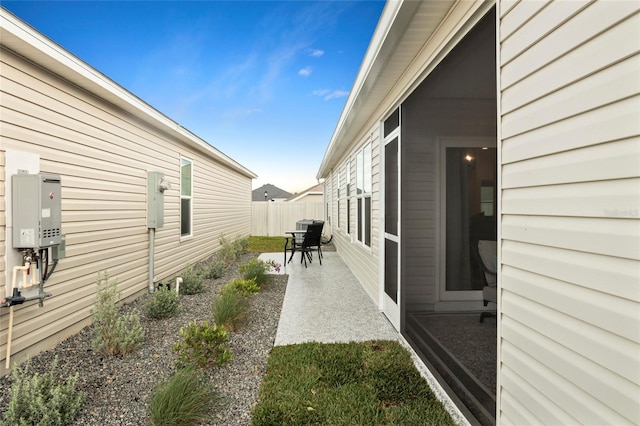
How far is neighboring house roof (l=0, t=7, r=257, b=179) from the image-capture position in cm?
247

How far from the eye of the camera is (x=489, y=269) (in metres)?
3.52

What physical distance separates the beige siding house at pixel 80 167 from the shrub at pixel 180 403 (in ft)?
5.49

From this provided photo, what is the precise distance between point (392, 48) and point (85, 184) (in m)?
3.51

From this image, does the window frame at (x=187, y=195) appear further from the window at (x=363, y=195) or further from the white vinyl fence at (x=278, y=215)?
the white vinyl fence at (x=278, y=215)

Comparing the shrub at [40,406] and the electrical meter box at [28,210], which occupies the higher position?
the electrical meter box at [28,210]

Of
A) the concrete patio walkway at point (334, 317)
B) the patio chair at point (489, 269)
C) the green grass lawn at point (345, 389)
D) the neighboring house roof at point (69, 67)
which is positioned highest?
the neighboring house roof at point (69, 67)

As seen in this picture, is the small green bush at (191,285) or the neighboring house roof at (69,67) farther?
the small green bush at (191,285)

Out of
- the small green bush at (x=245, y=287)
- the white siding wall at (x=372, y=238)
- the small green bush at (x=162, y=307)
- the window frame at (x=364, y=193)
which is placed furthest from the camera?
the window frame at (x=364, y=193)

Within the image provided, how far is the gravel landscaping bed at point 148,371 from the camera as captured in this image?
204 cm

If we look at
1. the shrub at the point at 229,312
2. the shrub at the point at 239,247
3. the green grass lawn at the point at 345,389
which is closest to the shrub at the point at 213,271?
the shrub at the point at 239,247

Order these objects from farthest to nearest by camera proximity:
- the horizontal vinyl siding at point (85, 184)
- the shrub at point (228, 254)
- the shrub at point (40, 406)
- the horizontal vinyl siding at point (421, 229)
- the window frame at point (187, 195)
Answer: the shrub at point (228, 254) → the window frame at point (187, 195) → the horizontal vinyl siding at point (421, 229) → the horizontal vinyl siding at point (85, 184) → the shrub at point (40, 406)

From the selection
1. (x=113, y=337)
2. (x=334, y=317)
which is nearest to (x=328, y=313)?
(x=334, y=317)

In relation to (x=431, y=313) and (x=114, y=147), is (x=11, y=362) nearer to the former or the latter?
(x=114, y=147)

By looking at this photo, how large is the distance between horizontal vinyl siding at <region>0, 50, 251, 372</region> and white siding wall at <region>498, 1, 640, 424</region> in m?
3.59
